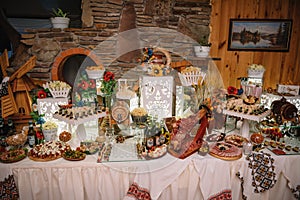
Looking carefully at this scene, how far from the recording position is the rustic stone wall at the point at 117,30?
2949mm

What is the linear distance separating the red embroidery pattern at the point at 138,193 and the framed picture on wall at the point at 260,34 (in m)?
2.57

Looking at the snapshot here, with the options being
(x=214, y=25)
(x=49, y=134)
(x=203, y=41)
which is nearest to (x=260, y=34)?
(x=214, y=25)

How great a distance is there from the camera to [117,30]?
9.99 feet

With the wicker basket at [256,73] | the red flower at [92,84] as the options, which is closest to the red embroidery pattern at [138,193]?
the red flower at [92,84]

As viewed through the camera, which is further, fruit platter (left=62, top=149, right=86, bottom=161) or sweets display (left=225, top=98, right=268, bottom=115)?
sweets display (left=225, top=98, right=268, bottom=115)

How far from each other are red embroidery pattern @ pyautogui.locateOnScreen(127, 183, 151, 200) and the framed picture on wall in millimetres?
2570

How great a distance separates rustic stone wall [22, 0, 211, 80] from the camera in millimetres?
2949

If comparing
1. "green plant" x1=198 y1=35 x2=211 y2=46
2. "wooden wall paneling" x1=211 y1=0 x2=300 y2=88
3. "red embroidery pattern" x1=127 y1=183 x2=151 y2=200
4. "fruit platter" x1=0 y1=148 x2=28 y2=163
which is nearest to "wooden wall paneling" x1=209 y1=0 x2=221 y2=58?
"wooden wall paneling" x1=211 y1=0 x2=300 y2=88

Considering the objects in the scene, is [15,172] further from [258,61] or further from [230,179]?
[258,61]

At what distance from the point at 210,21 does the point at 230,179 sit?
2330 millimetres

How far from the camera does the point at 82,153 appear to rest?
6.30 ft

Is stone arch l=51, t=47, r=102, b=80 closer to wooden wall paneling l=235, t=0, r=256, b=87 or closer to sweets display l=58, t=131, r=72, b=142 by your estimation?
sweets display l=58, t=131, r=72, b=142

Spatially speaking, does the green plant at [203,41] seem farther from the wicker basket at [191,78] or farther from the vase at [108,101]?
the vase at [108,101]

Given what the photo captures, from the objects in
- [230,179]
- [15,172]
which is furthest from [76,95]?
[230,179]
